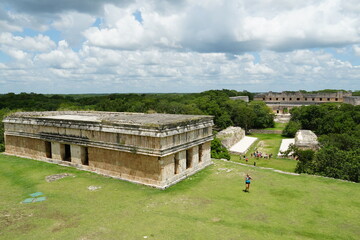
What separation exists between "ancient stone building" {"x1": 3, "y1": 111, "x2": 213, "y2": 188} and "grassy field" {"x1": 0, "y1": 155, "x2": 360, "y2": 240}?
2.23 feet

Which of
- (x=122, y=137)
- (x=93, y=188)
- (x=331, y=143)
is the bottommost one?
(x=331, y=143)

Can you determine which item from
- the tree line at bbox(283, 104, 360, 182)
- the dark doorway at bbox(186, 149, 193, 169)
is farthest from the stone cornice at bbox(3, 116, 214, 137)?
the tree line at bbox(283, 104, 360, 182)

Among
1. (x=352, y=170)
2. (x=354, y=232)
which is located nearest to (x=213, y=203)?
(x=354, y=232)

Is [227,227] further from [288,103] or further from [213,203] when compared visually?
[288,103]

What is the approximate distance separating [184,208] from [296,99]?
212 feet

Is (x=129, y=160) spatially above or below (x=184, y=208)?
above

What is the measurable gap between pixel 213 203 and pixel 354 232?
174 inches

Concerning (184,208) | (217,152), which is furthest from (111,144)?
(217,152)

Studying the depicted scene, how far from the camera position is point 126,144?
12102 mm

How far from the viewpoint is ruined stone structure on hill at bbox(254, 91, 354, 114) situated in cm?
6350

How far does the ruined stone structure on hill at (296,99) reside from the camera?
63500mm

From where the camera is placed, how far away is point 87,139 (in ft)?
43.9

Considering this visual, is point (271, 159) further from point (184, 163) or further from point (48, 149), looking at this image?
point (48, 149)

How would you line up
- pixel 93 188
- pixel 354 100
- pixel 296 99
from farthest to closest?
pixel 296 99 < pixel 354 100 < pixel 93 188
